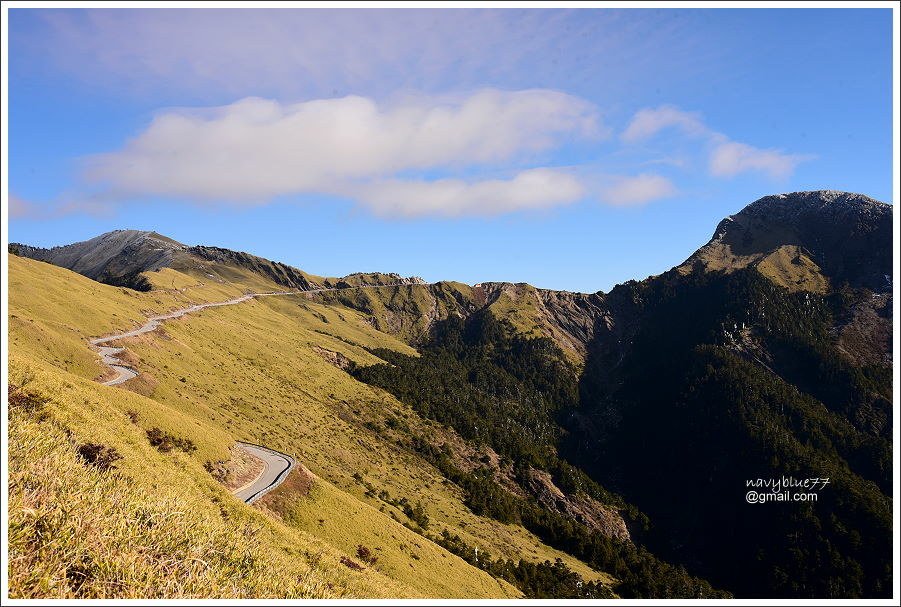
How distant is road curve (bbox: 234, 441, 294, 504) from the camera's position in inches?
1649

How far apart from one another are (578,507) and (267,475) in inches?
6395

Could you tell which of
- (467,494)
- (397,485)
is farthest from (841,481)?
(397,485)

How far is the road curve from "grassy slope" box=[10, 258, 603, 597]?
3850 millimetres

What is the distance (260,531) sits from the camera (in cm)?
2544

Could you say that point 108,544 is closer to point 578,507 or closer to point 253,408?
point 253,408

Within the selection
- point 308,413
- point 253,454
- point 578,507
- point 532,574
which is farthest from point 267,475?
point 578,507

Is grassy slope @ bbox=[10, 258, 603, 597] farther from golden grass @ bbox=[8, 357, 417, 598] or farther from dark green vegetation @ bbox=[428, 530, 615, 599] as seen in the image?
dark green vegetation @ bbox=[428, 530, 615, 599]

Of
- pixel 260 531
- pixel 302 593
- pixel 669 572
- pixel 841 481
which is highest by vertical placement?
pixel 302 593

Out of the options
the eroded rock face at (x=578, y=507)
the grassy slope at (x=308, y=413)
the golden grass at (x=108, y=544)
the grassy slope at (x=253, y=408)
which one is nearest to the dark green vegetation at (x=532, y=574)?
the grassy slope at (x=308, y=413)

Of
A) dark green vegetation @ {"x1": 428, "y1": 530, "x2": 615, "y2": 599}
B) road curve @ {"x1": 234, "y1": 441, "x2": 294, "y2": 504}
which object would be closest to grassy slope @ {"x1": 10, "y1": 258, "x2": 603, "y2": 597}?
road curve @ {"x1": 234, "y1": 441, "x2": 294, "y2": 504}

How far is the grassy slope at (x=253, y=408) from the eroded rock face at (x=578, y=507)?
139ft

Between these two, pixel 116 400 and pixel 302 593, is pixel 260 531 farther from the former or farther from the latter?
pixel 116 400

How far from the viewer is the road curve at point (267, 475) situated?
4188cm

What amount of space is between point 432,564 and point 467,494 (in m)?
84.6
